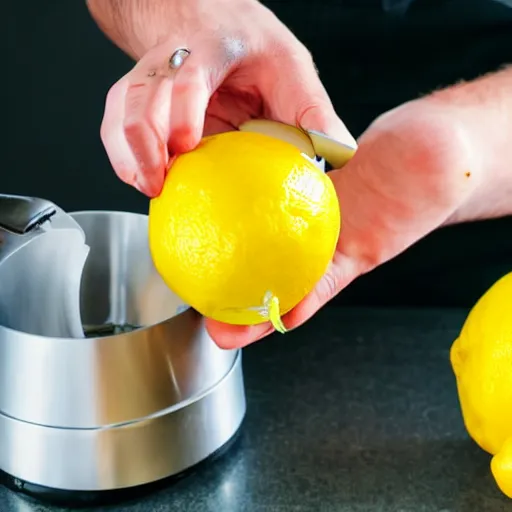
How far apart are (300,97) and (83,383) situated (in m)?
0.28

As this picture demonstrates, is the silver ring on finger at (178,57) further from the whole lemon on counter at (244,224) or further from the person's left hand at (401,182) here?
the person's left hand at (401,182)

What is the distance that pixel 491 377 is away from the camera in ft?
2.23

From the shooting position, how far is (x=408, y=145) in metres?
0.83

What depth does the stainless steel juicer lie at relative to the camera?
2.15 feet

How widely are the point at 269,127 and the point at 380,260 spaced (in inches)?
9.9

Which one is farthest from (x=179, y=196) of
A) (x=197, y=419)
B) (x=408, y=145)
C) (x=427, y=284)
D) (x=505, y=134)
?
(x=427, y=284)

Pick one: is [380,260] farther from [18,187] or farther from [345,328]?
[18,187]

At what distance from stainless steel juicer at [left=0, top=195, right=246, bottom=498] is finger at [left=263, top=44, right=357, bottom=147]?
0.59ft

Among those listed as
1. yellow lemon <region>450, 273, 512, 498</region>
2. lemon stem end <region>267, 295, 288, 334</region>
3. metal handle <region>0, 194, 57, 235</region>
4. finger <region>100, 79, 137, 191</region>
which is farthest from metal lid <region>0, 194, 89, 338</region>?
yellow lemon <region>450, 273, 512, 498</region>

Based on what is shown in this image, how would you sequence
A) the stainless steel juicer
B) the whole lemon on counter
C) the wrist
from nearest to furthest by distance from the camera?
the whole lemon on counter
the stainless steel juicer
the wrist

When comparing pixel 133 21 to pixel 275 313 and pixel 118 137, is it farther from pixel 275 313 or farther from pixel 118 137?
pixel 275 313

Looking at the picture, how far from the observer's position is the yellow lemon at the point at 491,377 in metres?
0.67

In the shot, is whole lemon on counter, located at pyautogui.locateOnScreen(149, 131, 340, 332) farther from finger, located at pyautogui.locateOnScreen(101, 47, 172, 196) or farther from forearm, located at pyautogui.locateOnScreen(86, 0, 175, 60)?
forearm, located at pyautogui.locateOnScreen(86, 0, 175, 60)

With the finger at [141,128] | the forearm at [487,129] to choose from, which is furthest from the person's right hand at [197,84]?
the forearm at [487,129]
